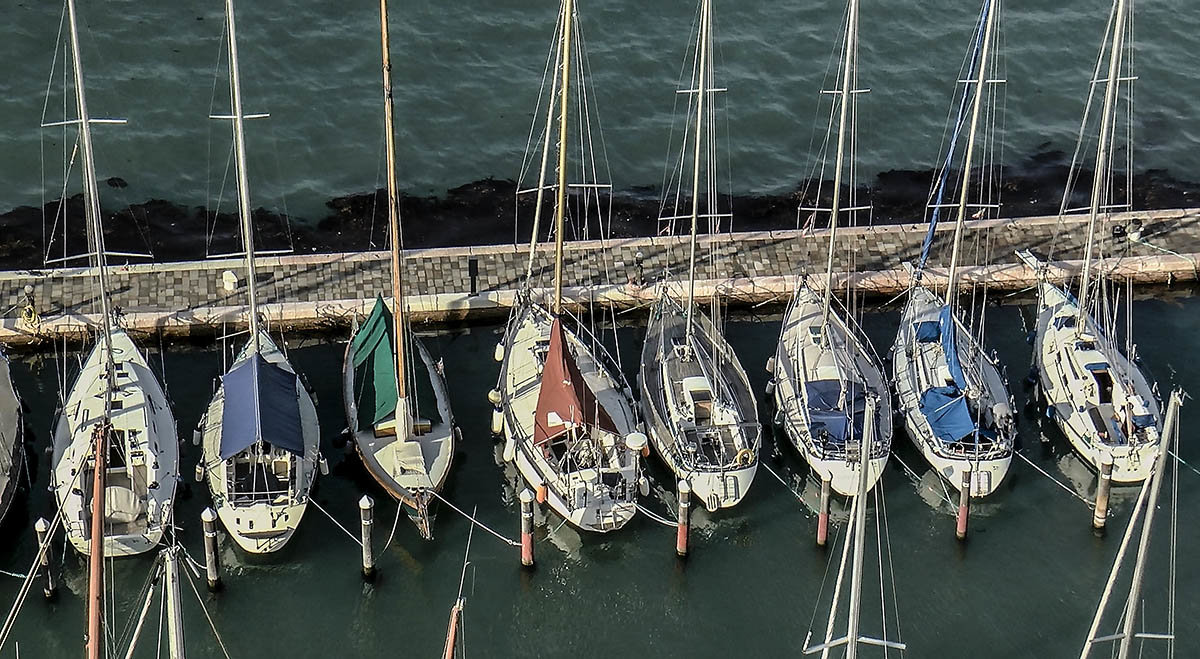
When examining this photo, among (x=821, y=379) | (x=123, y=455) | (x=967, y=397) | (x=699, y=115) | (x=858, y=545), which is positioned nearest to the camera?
(x=858, y=545)

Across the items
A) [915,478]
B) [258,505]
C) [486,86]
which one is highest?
[486,86]

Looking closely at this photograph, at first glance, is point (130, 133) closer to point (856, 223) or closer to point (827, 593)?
point (856, 223)

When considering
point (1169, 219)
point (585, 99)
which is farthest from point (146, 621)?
point (1169, 219)

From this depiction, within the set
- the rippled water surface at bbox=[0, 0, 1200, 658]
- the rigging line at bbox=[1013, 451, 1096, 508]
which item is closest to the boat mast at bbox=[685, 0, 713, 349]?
the rippled water surface at bbox=[0, 0, 1200, 658]

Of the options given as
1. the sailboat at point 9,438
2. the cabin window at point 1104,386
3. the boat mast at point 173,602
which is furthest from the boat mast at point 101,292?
the cabin window at point 1104,386

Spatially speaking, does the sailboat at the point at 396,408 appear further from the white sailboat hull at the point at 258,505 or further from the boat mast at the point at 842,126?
the boat mast at the point at 842,126

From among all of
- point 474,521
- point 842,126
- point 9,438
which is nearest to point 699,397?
point 474,521

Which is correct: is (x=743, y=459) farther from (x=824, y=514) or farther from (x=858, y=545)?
(x=858, y=545)
